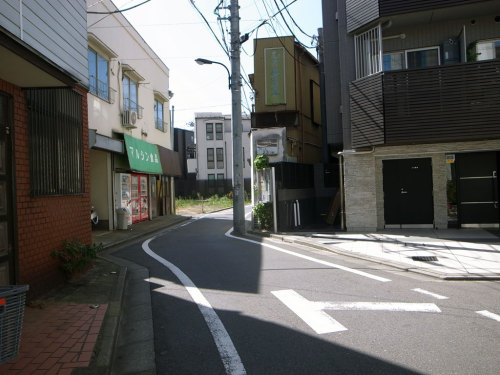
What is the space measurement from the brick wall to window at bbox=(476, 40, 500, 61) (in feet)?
38.5

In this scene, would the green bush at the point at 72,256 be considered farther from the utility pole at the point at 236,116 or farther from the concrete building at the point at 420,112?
the concrete building at the point at 420,112

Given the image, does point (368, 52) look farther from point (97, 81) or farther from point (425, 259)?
point (97, 81)

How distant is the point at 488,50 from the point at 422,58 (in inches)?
70.0

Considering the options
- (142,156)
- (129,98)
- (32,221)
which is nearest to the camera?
(32,221)

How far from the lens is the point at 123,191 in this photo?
1716 centimetres

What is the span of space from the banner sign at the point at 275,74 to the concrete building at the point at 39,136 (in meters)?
11.7

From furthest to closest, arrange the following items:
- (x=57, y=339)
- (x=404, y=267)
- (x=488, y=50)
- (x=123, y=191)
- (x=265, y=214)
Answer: (x=123, y=191)
(x=265, y=214)
(x=488, y=50)
(x=404, y=267)
(x=57, y=339)

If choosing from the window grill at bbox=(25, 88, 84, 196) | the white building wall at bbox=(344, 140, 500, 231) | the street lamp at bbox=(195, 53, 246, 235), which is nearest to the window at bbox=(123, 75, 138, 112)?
the street lamp at bbox=(195, 53, 246, 235)

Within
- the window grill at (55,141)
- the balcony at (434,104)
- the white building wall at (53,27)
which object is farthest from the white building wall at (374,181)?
the white building wall at (53,27)

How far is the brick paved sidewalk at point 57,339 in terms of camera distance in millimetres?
3582

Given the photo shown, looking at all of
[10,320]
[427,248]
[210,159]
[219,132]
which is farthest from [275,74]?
[210,159]

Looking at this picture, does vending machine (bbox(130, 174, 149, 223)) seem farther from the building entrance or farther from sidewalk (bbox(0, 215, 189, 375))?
the building entrance

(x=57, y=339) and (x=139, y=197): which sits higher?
(x=139, y=197)

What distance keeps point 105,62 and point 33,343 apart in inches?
520
